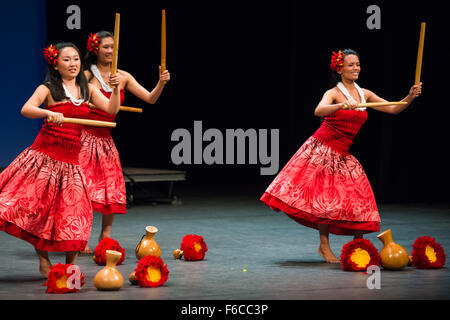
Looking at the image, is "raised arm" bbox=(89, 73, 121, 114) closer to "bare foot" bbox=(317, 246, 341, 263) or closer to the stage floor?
the stage floor

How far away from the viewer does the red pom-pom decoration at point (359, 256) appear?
4.23 meters

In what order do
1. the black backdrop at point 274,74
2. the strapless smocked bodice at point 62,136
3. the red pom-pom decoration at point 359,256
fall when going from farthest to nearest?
1. the black backdrop at point 274,74
2. the red pom-pom decoration at point 359,256
3. the strapless smocked bodice at point 62,136

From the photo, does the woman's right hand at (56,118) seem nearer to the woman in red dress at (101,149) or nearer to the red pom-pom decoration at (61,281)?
the red pom-pom decoration at (61,281)

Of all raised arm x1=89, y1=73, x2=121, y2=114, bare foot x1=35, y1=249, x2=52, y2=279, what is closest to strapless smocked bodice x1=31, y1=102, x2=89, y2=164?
raised arm x1=89, y1=73, x2=121, y2=114

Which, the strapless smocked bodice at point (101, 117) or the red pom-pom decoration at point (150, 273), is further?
the strapless smocked bodice at point (101, 117)

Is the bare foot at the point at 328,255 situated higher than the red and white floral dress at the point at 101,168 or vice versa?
the red and white floral dress at the point at 101,168

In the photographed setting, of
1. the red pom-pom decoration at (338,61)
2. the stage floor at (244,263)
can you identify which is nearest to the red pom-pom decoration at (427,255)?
the stage floor at (244,263)

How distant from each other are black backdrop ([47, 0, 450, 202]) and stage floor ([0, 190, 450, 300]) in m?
1.07

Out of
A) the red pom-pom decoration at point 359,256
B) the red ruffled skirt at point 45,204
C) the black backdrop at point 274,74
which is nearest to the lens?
the red ruffled skirt at point 45,204

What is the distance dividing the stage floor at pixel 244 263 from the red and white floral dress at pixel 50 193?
26 cm

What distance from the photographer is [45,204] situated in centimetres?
391

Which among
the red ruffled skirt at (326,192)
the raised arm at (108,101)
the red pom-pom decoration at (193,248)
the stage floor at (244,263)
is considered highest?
the raised arm at (108,101)

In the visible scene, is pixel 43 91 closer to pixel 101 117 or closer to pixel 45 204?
pixel 45 204

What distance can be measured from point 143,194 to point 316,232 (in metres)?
3.48
